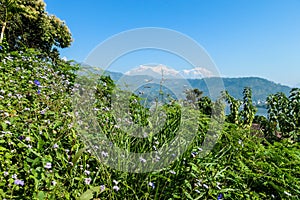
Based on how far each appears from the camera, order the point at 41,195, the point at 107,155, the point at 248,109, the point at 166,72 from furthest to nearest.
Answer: the point at 248,109
the point at 166,72
the point at 107,155
the point at 41,195

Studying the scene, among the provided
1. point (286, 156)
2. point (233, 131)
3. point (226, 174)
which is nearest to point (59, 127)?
point (226, 174)

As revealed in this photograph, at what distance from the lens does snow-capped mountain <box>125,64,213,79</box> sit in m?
2.69

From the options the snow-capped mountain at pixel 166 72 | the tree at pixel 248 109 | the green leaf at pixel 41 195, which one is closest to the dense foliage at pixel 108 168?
the green leaf at pixel 41 195

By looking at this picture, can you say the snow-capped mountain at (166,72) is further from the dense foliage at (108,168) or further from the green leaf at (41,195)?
the green leaf at (41,195)

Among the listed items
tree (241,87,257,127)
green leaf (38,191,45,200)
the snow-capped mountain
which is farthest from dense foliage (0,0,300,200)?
tree (241,87,257,127)

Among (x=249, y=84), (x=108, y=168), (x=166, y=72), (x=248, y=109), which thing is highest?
(x=249, y=84)

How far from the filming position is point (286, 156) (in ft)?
8.50

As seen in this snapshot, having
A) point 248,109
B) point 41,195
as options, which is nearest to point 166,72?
point 41,195

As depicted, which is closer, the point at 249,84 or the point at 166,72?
the point at 166,72

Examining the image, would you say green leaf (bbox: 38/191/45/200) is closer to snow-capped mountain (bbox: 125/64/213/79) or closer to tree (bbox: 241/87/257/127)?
snow-capped mountain (bbox: 125/64/213/79)

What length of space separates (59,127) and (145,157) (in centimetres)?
67

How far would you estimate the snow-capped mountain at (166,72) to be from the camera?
2693 millimetres

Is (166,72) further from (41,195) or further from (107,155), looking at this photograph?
(41,195)

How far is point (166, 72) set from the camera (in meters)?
2.72
